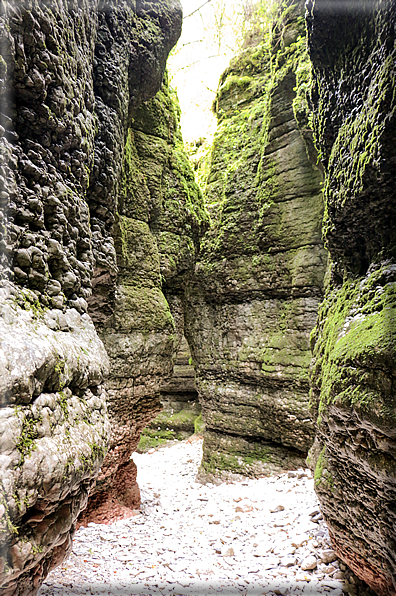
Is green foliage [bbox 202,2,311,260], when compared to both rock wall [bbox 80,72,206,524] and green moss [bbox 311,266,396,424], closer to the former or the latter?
rock wall [bbox 80,72,206,524]

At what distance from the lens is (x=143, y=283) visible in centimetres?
589

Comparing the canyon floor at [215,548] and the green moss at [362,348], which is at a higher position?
the green moss at [362,348]

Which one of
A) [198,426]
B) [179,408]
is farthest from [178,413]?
[198,426]

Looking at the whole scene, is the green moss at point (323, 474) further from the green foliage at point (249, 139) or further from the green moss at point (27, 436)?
the green foliage at point (249, 139)

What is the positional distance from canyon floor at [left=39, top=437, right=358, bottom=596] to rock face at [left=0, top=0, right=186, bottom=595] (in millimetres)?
1611

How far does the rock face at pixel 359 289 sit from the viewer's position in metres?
2.16

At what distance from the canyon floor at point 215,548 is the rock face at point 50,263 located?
5.29ft

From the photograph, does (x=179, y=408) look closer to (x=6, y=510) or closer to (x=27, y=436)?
(x=27, y=436)

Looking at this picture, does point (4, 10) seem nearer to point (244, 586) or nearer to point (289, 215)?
point (244, 586)

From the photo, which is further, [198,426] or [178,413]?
[178,413]

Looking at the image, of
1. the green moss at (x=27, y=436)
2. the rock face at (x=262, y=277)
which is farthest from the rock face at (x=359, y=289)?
the rock face at (x=262, y=277)

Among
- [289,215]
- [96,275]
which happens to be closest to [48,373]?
[96,275]

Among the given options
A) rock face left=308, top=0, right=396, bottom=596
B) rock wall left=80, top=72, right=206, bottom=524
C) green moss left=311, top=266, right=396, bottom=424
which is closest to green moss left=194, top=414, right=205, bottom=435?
rock wall left=80, top=72, right=206, bottom=524

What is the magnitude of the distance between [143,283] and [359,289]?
388 cm
